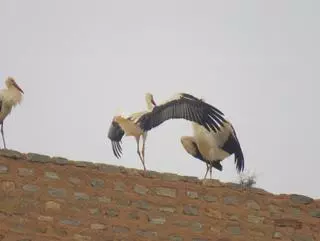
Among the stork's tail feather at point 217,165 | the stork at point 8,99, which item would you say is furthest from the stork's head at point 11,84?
the stork's tail feather at point 217,165

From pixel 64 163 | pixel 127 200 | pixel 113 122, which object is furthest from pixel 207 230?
pixel 113 122

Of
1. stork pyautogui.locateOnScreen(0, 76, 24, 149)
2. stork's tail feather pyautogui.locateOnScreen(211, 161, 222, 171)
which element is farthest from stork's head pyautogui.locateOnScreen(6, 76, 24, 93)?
stork's tail feather pyautogui.locateOnScreen(211, 161, 222, 171)

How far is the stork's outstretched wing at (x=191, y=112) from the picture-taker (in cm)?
1006

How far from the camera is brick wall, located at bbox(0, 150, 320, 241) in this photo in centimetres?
827

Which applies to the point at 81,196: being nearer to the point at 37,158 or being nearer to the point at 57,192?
the point at 57,192

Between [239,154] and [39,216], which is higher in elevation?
[239,154]

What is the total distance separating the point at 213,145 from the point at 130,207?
6.66 ft

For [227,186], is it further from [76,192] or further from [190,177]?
[76,192]

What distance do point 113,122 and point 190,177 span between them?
2609mm

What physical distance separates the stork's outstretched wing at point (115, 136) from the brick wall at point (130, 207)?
255cm

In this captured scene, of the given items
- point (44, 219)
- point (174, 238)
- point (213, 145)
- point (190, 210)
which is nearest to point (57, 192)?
point (44, 219)

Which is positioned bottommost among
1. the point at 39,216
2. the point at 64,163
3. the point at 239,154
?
the point at 39,216

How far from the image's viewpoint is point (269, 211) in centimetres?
908

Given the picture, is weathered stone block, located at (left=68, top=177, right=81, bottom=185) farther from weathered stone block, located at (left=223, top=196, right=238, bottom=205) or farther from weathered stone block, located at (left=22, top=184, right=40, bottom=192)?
weathered stone block, located at (left=223, top=196, right=238, bottom=205)
